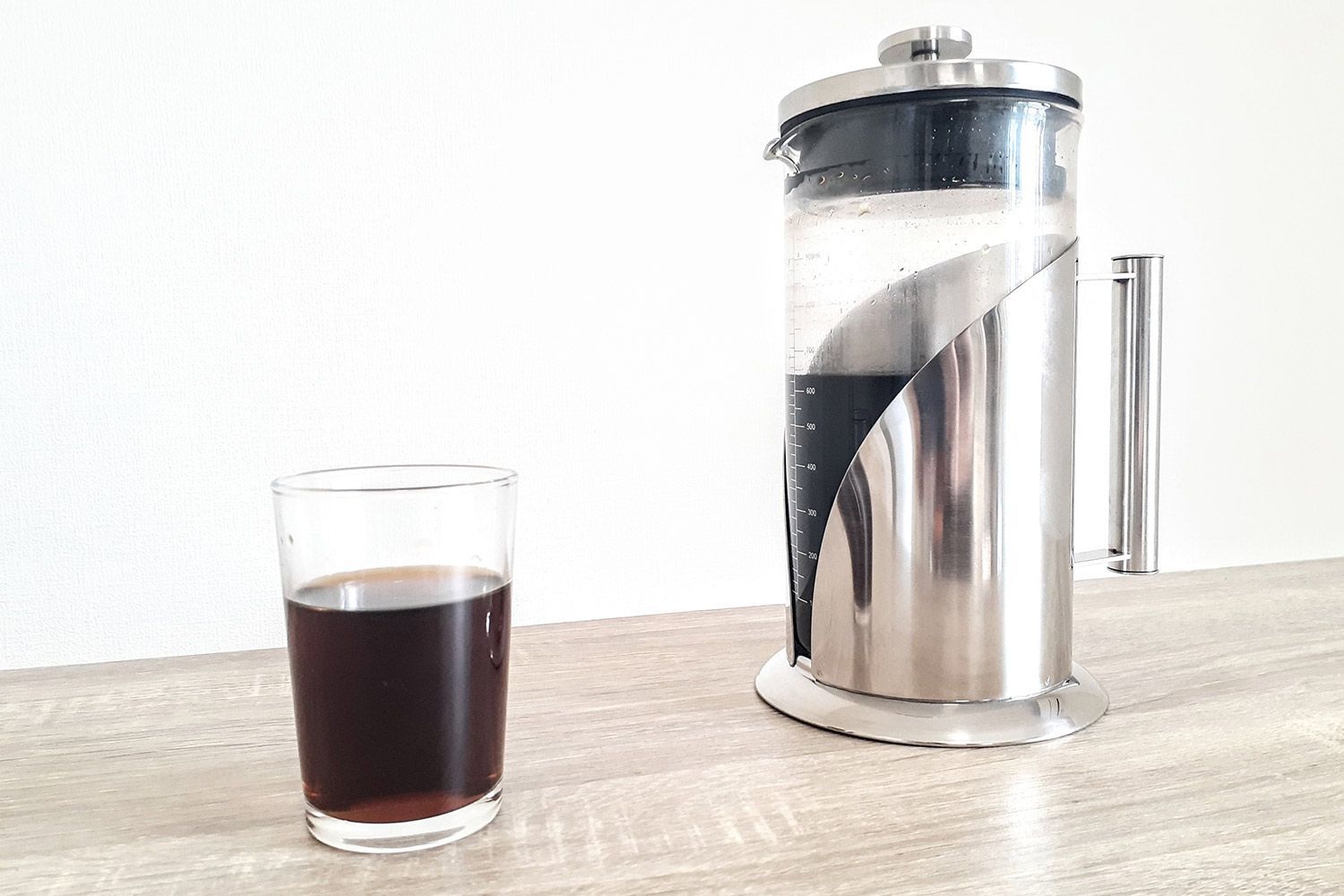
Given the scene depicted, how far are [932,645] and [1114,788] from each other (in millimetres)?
121

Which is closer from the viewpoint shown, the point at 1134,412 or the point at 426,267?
the point at 1134,412

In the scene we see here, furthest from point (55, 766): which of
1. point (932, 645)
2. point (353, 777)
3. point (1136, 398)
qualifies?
point (1136, 398)

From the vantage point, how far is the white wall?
776 mm

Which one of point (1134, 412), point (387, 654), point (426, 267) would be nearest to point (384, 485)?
point (387, 654)

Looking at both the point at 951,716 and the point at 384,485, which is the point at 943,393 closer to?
the point at 951,716

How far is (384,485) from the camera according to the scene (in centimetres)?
55

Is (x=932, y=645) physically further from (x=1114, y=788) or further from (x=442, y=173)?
(x=442, y=173)

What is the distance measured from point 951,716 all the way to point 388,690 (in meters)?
0.32

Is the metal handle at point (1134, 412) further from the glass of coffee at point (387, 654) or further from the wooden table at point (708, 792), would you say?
the glass of coffee at point (387, 654)

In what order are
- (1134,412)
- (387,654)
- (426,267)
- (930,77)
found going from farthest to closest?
(426,267) < (1134,412) < (930,77) < (387,654)

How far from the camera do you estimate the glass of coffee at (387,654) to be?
459 mm

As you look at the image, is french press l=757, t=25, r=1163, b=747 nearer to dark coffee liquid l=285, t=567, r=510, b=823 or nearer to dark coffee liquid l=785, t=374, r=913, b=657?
dark coffee liquid l=785, t=374, r=913, b=657

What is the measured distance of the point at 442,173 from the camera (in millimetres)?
844

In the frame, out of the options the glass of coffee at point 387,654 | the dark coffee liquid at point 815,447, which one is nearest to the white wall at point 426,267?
the dark coffee liquid at point 815,447
